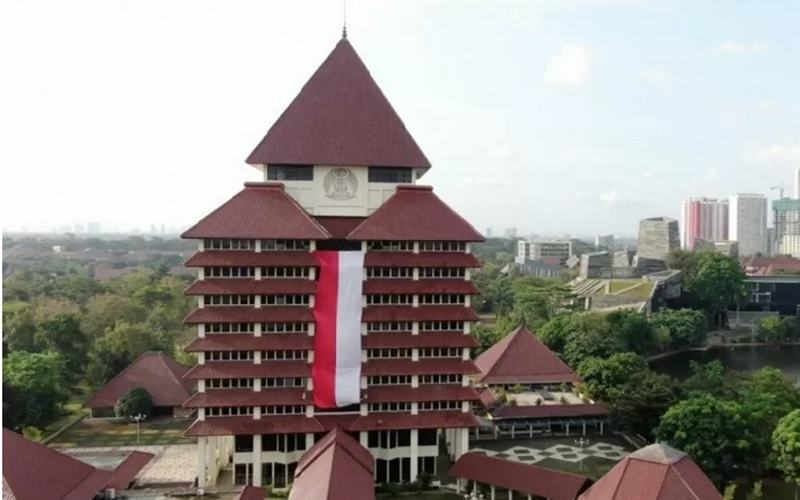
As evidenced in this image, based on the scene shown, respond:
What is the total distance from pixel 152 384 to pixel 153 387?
0.62 ft

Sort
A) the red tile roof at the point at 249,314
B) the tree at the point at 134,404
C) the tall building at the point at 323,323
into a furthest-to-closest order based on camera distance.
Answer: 1. the tree at the point at 134,404
2. the tall building at the point at 323,323
3. the red tile roof at the point at 249,314

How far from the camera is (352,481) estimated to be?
1952 centimetres

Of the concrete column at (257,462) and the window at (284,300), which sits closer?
the concrete column at (257,462)

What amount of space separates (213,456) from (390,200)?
12138 mm

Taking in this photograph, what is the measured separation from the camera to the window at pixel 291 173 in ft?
89.6

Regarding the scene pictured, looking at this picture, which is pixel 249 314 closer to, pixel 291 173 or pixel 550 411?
pixel 291 173

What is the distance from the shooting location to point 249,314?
2477 cm

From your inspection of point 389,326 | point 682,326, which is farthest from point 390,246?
point 682,326

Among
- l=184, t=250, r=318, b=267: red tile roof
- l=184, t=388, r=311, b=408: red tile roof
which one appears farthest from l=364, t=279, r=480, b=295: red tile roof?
l=184, t=388, r=311, b=408: red tile roof

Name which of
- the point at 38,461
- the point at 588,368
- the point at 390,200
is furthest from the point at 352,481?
the point at 588,368

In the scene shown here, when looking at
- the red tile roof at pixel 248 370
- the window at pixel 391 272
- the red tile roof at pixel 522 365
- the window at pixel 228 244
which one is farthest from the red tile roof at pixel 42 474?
the red tile roof at pixel 522 365

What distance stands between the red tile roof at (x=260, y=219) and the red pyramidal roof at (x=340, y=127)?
152 cm

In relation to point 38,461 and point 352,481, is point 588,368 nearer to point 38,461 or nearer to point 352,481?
point 352,481

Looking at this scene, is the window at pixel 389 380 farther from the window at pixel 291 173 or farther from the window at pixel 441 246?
the window at pixel 291 173
